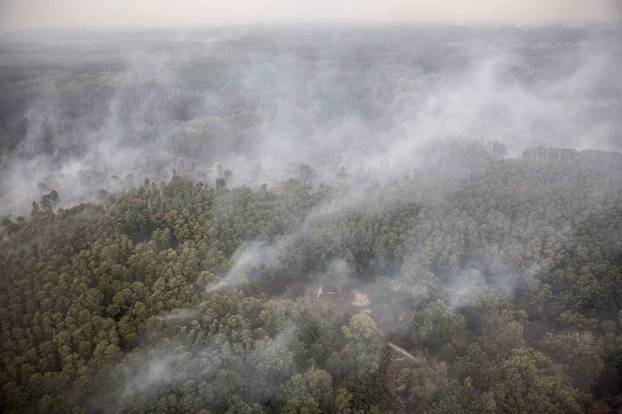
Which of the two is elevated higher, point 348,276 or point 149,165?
point 149,165

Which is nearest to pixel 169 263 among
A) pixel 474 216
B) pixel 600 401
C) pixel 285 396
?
pixel 285 396

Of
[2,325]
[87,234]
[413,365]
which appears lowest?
[413,365]

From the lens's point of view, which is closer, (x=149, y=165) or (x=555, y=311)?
(x=555, y=311)

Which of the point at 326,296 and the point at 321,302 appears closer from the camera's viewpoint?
the point at 321,302

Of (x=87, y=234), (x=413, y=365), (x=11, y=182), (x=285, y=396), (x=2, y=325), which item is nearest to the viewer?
(x=285, y=396)

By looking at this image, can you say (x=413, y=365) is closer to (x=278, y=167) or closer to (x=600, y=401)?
(x=600, y=401)

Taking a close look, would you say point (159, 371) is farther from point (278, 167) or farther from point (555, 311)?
point (278, 167)

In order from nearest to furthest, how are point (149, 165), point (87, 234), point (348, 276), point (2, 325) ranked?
point (2, 325)
point (87, 234)
point (348, 276)
point (149, 165)
